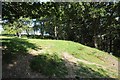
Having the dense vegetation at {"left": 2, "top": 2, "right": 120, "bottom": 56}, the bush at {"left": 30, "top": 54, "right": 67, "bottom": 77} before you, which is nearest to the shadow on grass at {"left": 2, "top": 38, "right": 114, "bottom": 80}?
the bush at {"left": 30, "top": 54, "right": 67, "bottom": 77}

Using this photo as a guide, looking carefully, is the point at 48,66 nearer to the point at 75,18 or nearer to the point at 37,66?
the point at 37,66

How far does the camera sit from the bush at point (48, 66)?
39.0 feet

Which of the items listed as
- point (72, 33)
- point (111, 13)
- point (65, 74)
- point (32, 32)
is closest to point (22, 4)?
point (65, 74)

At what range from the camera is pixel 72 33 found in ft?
135

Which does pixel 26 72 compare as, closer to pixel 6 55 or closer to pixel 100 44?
pixel 6 55

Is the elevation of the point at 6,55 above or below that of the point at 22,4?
below

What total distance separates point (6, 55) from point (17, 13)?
122 inches

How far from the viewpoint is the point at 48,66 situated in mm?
12625

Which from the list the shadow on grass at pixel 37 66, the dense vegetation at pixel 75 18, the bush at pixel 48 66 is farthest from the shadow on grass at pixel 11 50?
the dense vegetation at pixel 75 18

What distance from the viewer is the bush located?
11.9 metres

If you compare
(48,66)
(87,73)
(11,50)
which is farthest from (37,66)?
(87,73)

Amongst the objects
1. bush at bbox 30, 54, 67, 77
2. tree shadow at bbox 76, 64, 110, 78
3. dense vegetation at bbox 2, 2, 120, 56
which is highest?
dense vegetation at bbox 2, 2, 120, 56

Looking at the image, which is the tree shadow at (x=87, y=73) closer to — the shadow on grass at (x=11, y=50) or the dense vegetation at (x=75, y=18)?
the dense vegetation at (x=75, y=18)

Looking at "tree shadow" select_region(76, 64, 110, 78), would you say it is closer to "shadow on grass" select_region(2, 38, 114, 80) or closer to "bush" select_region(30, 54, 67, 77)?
"shadow on grass" select_region(2, 38, 114, 80)
